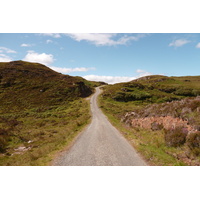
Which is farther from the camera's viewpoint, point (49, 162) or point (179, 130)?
point (179, 130)

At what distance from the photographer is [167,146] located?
11570 millimetres

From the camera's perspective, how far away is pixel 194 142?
10.0 metres

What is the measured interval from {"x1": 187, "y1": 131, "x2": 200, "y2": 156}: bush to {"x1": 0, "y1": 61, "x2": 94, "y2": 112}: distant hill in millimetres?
47349

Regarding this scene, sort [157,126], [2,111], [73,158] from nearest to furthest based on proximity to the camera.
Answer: [73,158]
[157,126]
[2,111]

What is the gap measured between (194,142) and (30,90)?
215ft

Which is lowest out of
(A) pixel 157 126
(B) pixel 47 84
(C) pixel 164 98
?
(A) pixel 157 126

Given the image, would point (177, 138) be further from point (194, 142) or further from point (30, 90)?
point (30, 90)

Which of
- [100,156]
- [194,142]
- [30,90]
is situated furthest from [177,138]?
[30,90]

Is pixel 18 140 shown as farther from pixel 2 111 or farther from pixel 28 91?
pixel 28 91

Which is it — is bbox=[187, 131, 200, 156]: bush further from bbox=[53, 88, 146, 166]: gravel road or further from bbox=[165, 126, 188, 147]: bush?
bbox=[53, 88, 146, 166]: gravel road

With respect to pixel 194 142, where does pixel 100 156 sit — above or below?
below

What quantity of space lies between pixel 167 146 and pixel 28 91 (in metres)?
63.0

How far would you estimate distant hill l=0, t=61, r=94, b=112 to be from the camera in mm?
51188

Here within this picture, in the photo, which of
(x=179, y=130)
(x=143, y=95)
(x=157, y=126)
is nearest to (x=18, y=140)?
(x=157, y=126)
